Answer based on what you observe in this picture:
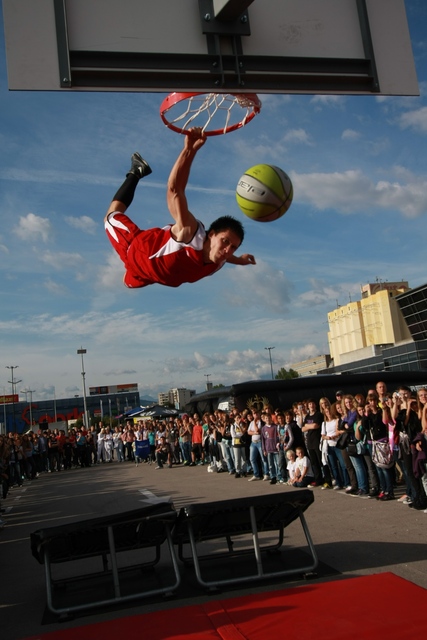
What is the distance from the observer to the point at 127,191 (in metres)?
5.65

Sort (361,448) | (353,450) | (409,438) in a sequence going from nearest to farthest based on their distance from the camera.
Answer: (409,438), (361,448), (353,450)

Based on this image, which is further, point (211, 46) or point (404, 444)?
point (404, 444)

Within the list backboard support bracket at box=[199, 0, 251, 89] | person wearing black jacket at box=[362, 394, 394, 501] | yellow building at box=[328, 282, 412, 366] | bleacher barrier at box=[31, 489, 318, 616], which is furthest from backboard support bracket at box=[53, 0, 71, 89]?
yellow building at box=[328, 282, 412, 366]

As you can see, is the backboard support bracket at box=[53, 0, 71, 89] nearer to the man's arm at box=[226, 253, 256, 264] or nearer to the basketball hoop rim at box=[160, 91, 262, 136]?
the basketball hoop rim at box=[160, 91, 262, 136]

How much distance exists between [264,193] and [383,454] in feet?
20.6

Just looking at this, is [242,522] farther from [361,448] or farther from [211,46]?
[211,46]

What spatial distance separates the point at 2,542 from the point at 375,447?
251 inches

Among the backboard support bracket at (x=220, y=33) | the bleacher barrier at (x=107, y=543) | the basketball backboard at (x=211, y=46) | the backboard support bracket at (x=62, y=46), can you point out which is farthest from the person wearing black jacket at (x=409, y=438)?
the backboard support bracket at (x=62, y=46)

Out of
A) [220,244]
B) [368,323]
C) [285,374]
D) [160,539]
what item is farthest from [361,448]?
[285,374]

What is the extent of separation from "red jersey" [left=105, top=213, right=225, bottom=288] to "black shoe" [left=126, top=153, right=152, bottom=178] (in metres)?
0.51

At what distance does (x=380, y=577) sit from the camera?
5859mm

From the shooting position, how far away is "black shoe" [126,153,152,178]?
18.9ft

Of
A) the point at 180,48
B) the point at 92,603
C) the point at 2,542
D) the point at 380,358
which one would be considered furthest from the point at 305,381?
the point at 380,358

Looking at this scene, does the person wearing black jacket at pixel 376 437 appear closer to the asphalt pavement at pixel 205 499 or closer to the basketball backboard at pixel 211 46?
the asphalt pavement at pixel 205 499
